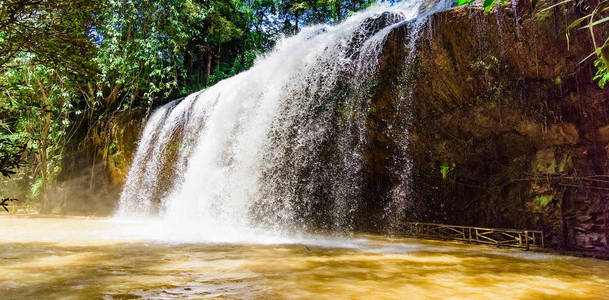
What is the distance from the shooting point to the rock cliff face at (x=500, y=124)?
7551mm

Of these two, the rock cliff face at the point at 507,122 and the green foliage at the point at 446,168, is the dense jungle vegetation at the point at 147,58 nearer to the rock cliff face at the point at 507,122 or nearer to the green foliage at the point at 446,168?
the rock cliff face at the point at 507,122

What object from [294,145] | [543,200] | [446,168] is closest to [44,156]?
[294,145]

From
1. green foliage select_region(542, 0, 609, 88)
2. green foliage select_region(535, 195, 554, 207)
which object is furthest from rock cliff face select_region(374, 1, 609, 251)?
green foliage select_region(542, 0, 609, 88)

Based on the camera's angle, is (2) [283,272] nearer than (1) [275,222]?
Yes

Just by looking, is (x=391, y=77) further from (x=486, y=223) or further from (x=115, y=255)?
(x=115, y=255)

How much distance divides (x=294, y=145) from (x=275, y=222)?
2.16m

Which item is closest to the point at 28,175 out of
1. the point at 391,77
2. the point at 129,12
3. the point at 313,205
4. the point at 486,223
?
the point at 129,12

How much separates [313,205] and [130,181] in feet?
28.4

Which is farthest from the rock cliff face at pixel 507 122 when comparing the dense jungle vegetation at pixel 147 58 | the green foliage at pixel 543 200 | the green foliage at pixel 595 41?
the dense jungle vegetation at pixel 147 58

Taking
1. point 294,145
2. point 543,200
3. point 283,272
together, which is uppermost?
point 294,145

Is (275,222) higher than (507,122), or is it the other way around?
(507,122)

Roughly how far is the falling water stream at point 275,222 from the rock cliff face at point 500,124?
16.7 inches

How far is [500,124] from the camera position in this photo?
28.1 ft

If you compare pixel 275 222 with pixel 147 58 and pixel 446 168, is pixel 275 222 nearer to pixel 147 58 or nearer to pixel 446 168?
pixel 446 168
